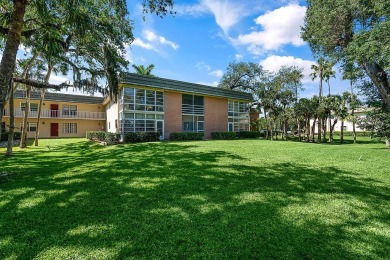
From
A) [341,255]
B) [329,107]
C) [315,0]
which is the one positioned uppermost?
[315,0]

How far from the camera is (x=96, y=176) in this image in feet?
23.0

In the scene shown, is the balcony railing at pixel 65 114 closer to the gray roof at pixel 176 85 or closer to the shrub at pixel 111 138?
the gray roof at pixel 176 85

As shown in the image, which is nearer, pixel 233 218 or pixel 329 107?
pixel 233 218

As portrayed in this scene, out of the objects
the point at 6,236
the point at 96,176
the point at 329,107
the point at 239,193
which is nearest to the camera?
the point at 6,236

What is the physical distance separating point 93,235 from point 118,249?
69 cm

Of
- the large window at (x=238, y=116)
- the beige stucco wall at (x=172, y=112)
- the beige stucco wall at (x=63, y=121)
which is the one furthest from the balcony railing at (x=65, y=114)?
the large window at (x=238, y=116)

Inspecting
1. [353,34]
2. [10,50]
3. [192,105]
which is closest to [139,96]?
[192,105]

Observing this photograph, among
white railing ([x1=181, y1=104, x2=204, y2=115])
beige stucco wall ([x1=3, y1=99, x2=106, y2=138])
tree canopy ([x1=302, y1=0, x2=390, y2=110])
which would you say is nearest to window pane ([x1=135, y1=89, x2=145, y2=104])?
white railing ([x1=181, y1=104, x2=204, y2=115])

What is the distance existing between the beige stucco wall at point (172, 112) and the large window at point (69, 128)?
65.1 ft

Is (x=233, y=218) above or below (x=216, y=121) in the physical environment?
below

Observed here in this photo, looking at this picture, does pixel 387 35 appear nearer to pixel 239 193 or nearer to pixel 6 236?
pixel 239 193

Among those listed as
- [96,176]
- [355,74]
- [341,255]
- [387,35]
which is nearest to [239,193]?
[341,255]

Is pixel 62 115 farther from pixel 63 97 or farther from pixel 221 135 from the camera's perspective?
pixel 221 135

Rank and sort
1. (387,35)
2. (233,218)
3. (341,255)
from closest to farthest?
(341,255) < (233,218) < (387,35)
